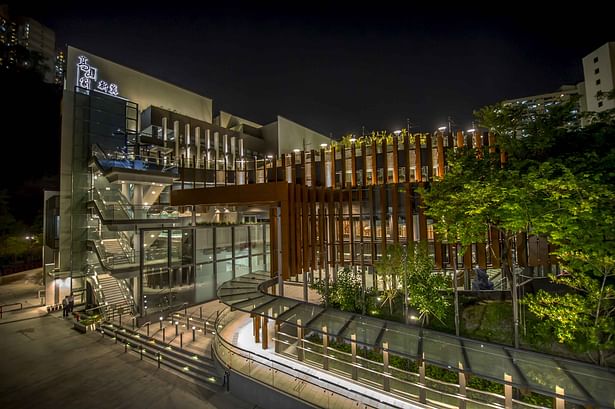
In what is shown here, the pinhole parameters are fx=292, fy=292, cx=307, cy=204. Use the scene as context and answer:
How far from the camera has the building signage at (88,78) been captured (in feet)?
71.3

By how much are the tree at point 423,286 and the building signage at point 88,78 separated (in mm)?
25392

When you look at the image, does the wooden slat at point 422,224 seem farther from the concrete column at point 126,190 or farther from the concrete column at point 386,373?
the concrete column at point 126,190

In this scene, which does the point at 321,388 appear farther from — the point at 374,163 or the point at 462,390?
the point at 374,163

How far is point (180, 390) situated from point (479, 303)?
1377 cm

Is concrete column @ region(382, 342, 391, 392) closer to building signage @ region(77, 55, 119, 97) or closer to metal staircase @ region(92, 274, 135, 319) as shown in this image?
metal staircase @ region(92, 274, 135, 319)

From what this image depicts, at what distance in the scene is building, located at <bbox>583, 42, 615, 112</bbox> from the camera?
4031 centimetres

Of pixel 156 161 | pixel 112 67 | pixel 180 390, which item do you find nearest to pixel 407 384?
pixel 180 390

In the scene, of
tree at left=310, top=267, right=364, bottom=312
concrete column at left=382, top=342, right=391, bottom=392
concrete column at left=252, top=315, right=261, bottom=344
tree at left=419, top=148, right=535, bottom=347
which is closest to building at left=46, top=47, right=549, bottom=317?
tree at left=310, top=267, right=364, bottom=312

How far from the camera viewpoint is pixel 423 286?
1268cm

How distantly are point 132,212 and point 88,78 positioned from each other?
11.7 meters

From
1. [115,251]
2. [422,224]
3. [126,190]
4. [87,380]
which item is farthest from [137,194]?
[422,224]

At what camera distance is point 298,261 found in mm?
14375

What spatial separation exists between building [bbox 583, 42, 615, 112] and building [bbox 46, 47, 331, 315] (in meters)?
50.4

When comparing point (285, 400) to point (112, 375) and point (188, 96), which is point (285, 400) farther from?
point (188, 96)
